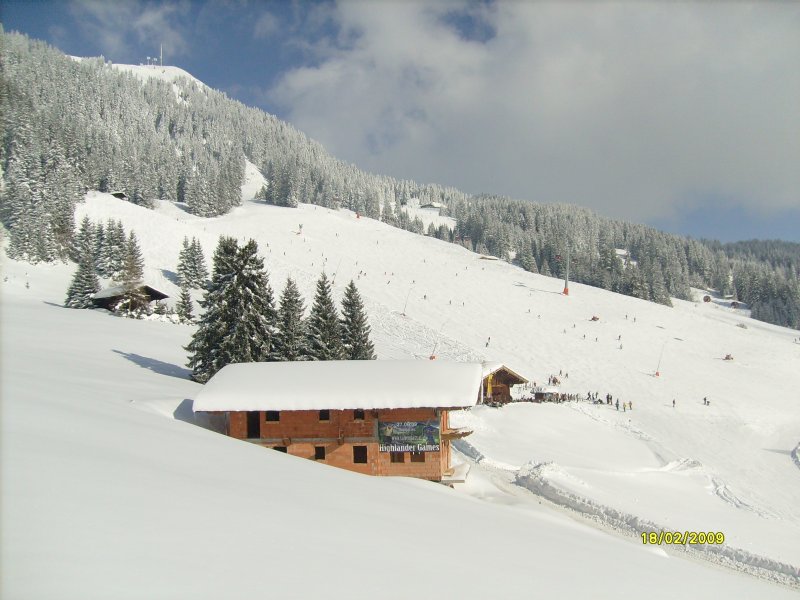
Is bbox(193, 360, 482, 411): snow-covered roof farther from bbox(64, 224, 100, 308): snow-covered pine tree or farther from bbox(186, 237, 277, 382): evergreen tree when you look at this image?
bbox(64, 224, 100, 308): snow-covered pine tree

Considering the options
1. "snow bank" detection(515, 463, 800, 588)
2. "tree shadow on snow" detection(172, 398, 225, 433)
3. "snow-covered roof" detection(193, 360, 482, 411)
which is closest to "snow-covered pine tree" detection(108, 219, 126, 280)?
"snow-covered roof" detection(193, 360, 482, 411)

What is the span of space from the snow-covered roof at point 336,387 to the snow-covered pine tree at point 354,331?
44.4ft

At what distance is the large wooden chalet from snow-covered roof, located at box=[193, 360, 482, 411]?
0.04 metres

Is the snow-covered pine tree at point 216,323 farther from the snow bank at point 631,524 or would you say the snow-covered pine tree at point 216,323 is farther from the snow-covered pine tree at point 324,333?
the snow bank at point 631,524

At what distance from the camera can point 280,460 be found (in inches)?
530

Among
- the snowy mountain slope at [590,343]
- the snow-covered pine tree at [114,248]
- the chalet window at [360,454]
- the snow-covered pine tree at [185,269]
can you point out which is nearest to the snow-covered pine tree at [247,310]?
the chalet window at [360,454]

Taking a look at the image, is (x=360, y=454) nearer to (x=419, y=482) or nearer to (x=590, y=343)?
(x=419, y=482)

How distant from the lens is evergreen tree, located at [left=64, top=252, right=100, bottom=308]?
163 feet

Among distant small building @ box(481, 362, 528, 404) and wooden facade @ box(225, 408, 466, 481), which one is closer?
wooden facade @ box(225, 408, 466, 481)

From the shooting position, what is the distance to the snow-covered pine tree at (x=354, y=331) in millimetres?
37438

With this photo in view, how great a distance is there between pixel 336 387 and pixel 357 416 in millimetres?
1535

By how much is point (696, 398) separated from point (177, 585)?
53915 mm

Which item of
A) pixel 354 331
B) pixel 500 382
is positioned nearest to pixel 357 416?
pixel 354 331

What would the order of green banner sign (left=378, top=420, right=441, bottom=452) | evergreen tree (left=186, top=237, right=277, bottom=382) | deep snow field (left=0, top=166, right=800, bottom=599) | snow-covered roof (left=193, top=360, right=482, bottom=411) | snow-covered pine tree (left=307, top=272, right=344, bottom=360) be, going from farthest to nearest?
snow-covered pine tree (left=307, top=272, right=344, bottom=360)
evergreen tree (left=186, top=237, right=277, bottom=382)
green banner sign (left=378, top=420, right=441, bottom=452)
snow-covered roof (left=193, top=360, right=482, bottom=411)
deep snow field (left=0, top=166, right=800, bottom=599)
